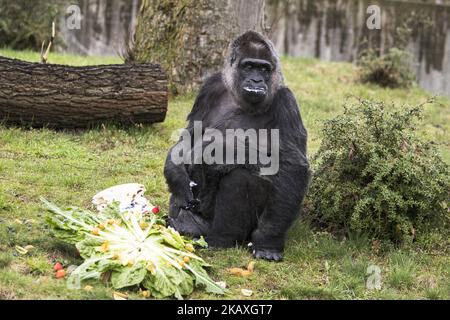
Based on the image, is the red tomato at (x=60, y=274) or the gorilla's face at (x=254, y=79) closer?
the red tomato at (x=60, y=274)

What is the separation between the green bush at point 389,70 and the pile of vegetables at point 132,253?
678cm

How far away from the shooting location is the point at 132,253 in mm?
5297

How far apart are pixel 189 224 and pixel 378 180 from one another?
1.54 m

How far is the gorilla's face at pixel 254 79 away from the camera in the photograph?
5.91 metres

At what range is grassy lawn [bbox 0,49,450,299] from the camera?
5.33 meters

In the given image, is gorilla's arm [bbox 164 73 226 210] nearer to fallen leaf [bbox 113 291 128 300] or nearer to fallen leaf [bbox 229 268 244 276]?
fallen leaf [bbox 229 268 244 276]

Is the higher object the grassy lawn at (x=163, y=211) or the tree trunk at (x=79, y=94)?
the tree trunk at (x=79, y=94)

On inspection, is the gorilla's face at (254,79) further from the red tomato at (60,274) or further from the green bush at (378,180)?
the red tomato at (60,274)

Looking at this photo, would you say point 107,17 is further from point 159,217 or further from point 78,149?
point 159,217

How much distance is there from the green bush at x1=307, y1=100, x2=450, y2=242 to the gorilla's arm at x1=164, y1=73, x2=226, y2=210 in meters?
1.09

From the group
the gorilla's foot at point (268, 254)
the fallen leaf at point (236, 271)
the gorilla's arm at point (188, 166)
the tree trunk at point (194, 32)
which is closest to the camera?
the fallen leaf at point (236, 271)

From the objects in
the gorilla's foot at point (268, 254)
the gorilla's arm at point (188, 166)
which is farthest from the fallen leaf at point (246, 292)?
the gorilla's arm at point (188, 166)

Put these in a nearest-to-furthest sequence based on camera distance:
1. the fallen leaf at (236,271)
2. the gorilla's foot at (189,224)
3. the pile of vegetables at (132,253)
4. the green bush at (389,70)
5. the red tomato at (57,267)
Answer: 1. the pile of vegetables at (132,253)
2. the red tomato at (57,267)
3. the fallen leaf at (236,271)
4. the gorilla's foot at (189,224)
5. the green bush at (389,70)

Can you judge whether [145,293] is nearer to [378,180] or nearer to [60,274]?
[60,274]
